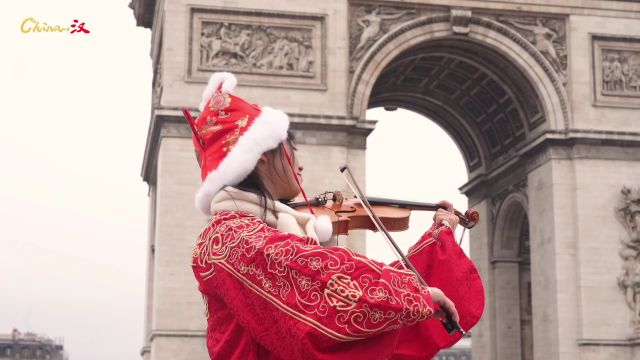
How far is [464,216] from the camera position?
175 inches

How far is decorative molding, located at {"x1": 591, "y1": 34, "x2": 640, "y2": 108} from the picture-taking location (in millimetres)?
22812

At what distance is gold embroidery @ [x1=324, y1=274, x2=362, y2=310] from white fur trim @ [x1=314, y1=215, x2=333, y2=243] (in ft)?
2.11

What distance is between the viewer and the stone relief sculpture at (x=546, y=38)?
2275 cm

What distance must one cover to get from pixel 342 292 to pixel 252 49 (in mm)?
18440

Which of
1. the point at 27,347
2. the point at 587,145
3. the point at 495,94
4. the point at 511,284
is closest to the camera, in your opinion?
the point at 587,145

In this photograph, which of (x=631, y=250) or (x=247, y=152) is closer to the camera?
(x=247, y=152)

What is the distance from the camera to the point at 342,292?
323 cm

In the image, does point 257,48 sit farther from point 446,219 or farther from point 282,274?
point 282,274

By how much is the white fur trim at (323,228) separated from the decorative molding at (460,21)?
18895 millimetres

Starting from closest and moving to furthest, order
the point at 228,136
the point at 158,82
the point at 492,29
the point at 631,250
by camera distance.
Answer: the point at 228,136 < the point at 631,250 < the point at 492,29 < the point at 158,82


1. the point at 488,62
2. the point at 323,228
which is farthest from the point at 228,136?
the point at 488,62

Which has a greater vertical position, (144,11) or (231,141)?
(144,11)

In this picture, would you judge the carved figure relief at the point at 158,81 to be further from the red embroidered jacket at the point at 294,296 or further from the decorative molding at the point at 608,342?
the red embroidered jacket at the point at 294,296

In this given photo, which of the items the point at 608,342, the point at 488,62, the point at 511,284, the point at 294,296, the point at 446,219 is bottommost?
the point at 294,296
